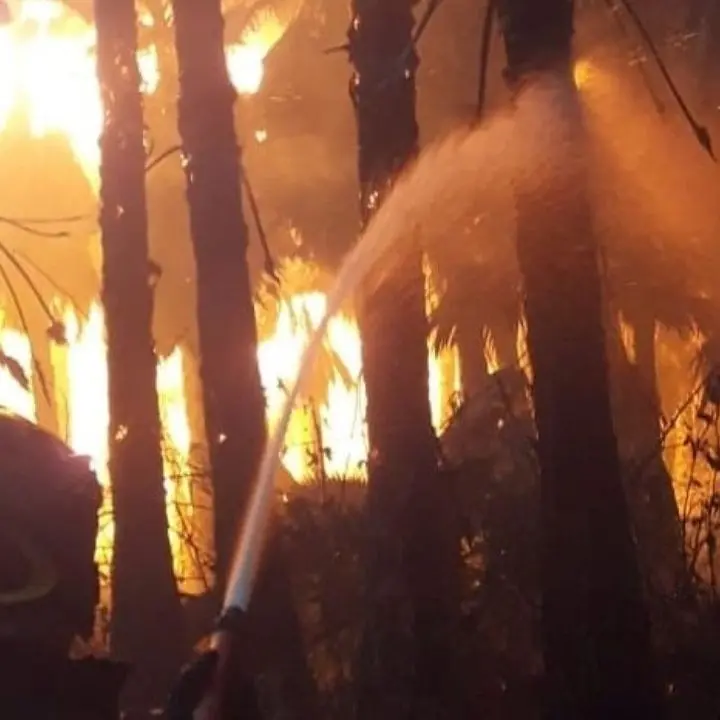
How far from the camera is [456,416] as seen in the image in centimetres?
1479

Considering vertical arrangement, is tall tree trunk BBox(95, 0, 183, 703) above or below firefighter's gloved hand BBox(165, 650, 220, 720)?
above

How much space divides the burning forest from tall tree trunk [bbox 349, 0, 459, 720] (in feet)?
0.07

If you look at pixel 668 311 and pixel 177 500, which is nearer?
pixel 177 500

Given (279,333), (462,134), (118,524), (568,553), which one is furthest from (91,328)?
(568,553)

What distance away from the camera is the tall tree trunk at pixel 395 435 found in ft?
39.1

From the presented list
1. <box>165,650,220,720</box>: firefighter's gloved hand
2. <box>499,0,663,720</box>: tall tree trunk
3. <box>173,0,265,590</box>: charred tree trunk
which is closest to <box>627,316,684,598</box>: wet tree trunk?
<box>173,0,265,590</box>: charred tree trunk

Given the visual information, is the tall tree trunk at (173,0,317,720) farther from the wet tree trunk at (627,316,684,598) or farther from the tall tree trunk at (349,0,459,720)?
the wet tree trunk at (627,316,684,598)

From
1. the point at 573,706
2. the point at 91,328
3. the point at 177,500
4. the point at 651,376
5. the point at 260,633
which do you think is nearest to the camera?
the point at 573,706

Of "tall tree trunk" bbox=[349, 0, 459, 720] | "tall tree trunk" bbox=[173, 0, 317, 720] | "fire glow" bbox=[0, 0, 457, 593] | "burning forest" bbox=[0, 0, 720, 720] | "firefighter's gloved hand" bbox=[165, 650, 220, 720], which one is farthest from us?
"fire glow" bbox=[0, 0, 457, 593]

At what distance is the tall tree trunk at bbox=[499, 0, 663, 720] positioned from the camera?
889 cm

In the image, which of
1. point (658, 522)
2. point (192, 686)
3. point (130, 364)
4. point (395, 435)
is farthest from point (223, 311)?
point (192, 686)

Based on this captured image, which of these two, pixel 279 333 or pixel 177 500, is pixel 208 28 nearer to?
pixel 177 500

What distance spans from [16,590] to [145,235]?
325 inches

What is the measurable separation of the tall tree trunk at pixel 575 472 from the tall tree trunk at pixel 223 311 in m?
4.21
